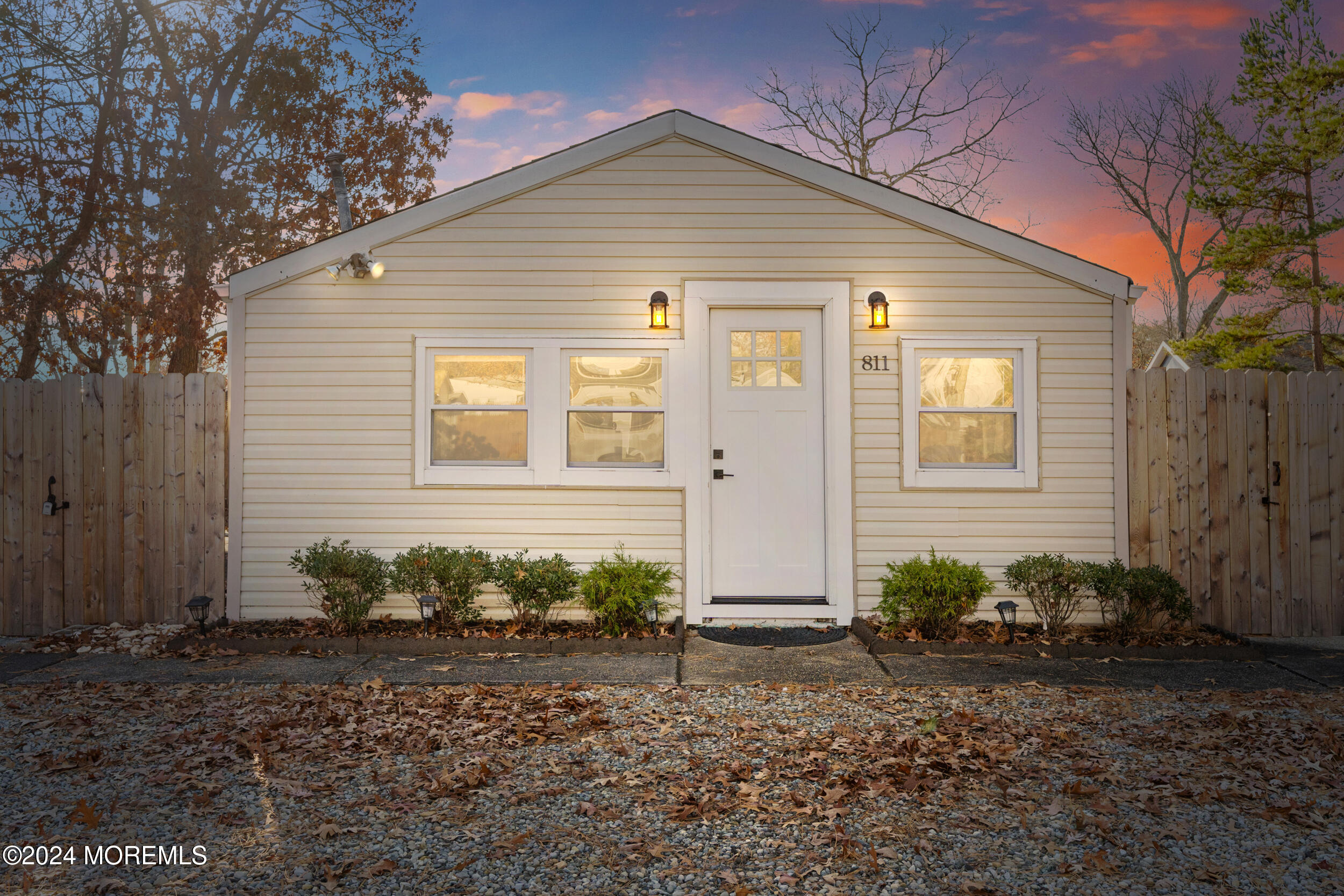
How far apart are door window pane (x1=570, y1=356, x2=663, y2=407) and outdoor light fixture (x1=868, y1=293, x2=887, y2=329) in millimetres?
1687

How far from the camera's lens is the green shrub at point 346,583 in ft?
18.9

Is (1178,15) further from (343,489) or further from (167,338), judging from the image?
(167,338)

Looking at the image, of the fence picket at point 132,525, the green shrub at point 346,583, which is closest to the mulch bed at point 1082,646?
the green shrub at point 346,583

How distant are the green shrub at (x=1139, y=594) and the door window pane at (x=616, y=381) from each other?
349 centimetres

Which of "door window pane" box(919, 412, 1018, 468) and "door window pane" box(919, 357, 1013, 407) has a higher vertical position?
"door window pane" box(919, 357, 1013, 407)

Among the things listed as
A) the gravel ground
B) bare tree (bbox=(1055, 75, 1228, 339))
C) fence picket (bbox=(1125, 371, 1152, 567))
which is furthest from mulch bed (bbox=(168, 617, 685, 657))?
bare tree (bbox=(1055, 75, 1228, 339))

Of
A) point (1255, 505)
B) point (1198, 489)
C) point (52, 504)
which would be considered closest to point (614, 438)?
point (52, 504)

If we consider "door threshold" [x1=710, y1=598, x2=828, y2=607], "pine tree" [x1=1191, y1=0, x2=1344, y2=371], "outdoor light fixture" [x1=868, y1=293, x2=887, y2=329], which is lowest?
"door threshold" [x1=710, y1=598, x2=828, y2=607]

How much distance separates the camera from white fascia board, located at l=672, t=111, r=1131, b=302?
614 cm

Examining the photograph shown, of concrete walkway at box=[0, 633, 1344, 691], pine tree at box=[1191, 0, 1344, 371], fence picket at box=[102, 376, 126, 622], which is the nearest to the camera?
concrete walkway at box=[0, 633, 1344, 691]

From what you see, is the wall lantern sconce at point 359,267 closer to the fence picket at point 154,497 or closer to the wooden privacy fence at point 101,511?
the wooden privacy fence at point 101,511

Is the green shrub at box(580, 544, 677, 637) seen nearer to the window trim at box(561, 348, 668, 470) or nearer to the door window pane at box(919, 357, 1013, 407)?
the window trim at box(561, 348, 668, 470)

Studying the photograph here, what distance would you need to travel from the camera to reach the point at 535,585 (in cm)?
568

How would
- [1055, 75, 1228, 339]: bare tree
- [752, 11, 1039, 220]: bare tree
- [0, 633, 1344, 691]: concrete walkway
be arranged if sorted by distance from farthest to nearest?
1. [1055, 75, 1228, 339]: bare tree
2. [752, 11, 1039, 220]: bare tree
3. [0, 633, 1344, 691]: concrete walkway
